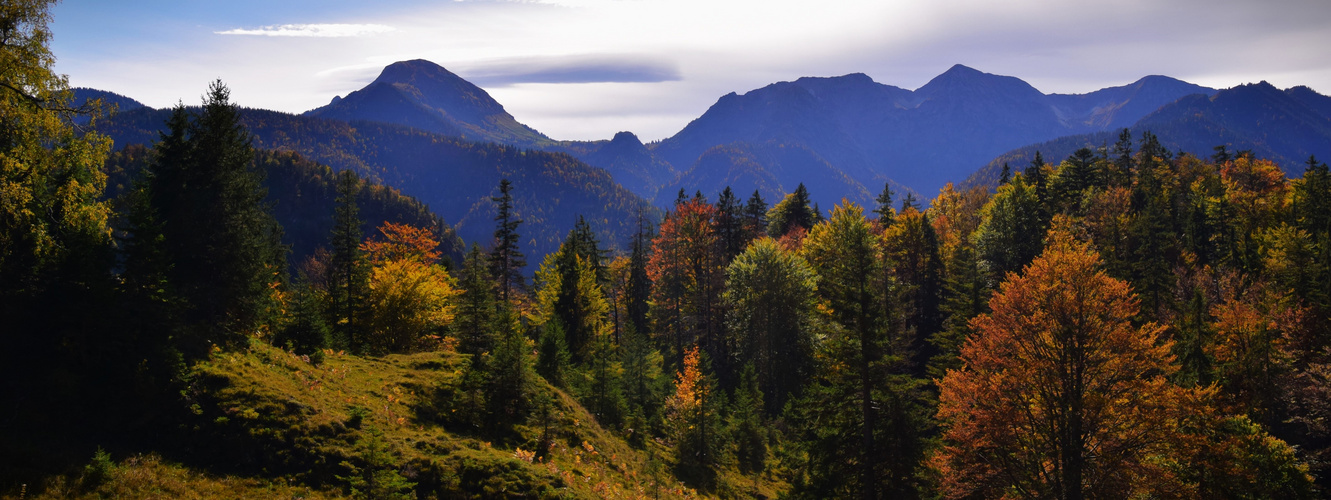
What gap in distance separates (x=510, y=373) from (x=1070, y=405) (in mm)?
19832

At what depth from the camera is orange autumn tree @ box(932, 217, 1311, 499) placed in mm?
18875

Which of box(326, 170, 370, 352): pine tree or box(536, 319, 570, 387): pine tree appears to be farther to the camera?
box(326, 170, 370, 352): pine tree

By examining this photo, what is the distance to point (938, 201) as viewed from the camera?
71250 millimetres

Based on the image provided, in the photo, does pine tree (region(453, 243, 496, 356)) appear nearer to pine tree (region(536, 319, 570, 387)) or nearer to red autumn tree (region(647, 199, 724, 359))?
pine tree (region(536, 319, 570, 387))

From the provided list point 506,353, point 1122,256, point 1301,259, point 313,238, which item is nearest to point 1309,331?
point 1301,259

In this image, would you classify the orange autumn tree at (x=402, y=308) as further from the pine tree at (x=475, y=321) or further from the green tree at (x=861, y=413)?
the green tree at (x=861, y=413)

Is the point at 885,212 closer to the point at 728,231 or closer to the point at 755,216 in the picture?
the point at 755,216

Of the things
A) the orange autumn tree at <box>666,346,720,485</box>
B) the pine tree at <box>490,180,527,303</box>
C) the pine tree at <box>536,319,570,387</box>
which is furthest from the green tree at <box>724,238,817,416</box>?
the pine tree at <box>490,180,527,303</box>

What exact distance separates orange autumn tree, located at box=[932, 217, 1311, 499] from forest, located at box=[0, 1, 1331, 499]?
10 centimetres

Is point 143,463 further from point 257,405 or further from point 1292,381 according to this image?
point 1292,381

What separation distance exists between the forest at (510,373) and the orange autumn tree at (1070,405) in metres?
0.10

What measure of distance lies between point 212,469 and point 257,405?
2.08 m

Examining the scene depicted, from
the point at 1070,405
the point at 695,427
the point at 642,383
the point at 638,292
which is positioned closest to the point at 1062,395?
the point at 1070,405

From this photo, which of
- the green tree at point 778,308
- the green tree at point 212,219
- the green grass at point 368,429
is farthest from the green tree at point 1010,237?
the green tree at point 212,219
